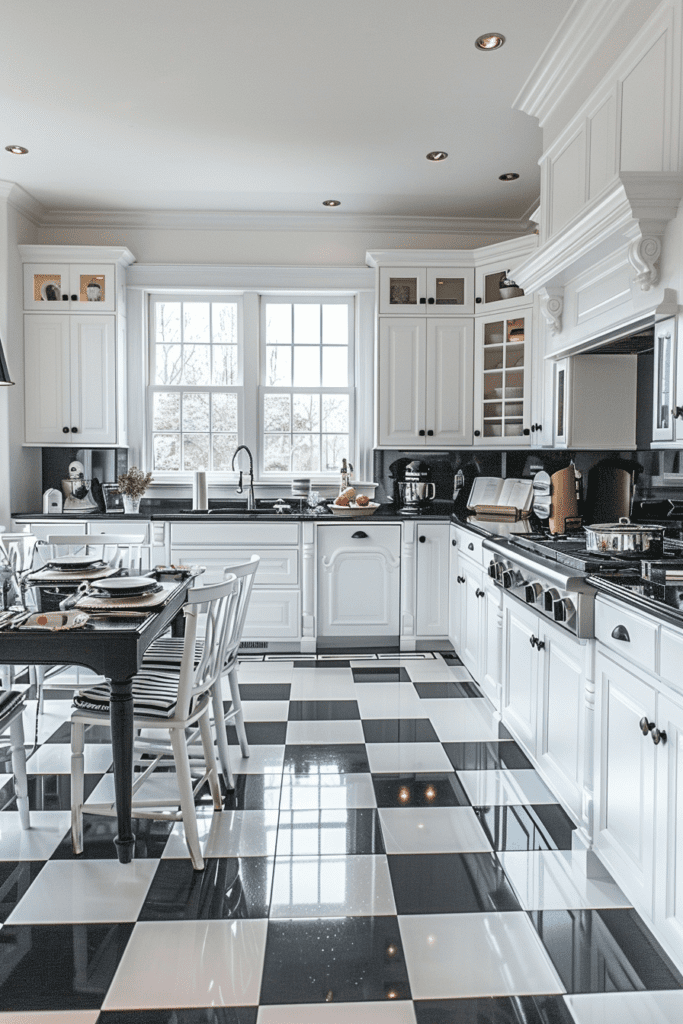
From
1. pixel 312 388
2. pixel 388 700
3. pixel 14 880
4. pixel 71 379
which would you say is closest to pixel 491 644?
pixel 388 700

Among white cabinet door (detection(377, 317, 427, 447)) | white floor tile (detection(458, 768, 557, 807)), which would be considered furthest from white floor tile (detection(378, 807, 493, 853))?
white cabinet door (detection(377, 317, 427, 447))

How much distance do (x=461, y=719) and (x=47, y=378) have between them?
11.9ft

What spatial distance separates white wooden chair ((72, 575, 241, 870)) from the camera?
2.40 meters

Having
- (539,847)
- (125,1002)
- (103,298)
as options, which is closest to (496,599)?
(539,847)

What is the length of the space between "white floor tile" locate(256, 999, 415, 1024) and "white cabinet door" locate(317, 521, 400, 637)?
339 cm

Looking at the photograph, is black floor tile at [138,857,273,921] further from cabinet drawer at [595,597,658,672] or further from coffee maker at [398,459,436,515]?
coffee maker at [398,459,436,515]

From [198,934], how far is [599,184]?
305 cm

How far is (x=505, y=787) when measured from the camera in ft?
9.80

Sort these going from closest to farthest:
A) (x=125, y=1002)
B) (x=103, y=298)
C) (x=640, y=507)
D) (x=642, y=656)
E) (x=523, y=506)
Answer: (x=125, y=1002)
(x=642, y=656)
(x=640, y=507)
(x=523, y=506)
(x=103, y=298)

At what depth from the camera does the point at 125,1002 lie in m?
1.79

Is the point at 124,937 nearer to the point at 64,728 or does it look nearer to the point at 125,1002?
the point at 125,1002

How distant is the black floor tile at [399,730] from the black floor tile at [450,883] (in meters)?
1.03

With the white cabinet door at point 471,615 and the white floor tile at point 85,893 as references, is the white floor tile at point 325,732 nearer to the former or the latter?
the white cabinet door at point 471,615

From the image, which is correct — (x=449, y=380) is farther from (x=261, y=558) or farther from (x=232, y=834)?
(x=232, y=834)
